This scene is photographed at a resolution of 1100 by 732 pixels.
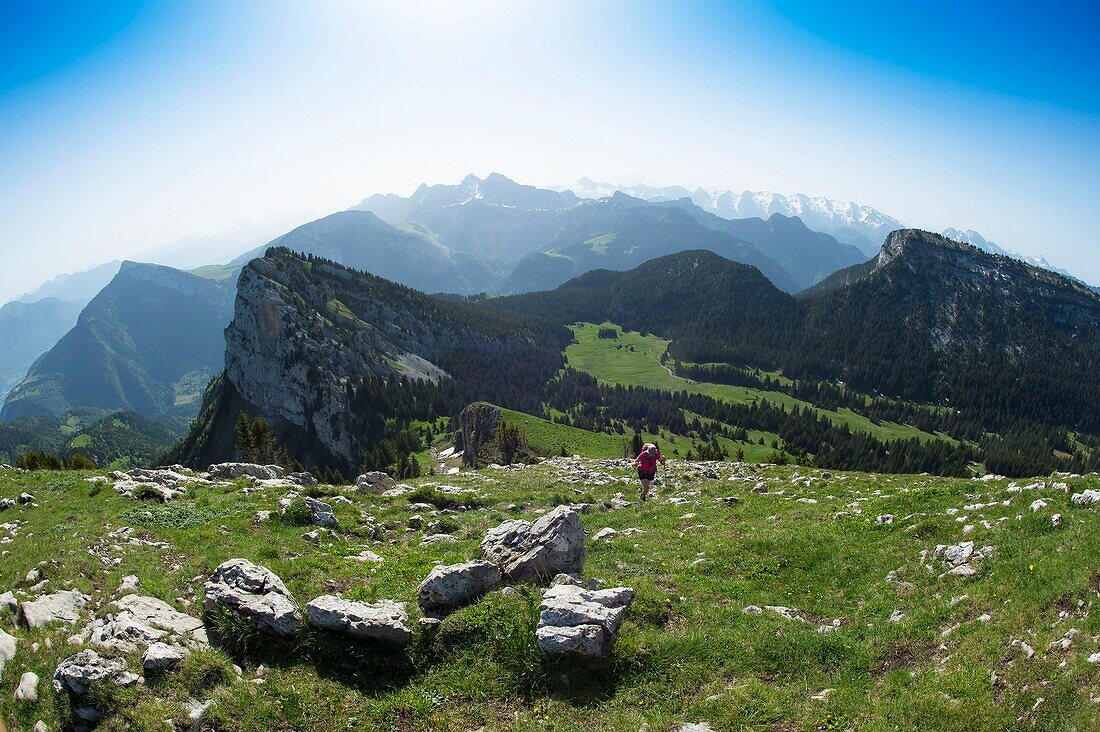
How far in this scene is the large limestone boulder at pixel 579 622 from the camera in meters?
11.7

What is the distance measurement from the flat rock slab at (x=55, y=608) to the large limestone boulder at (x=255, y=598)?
355 centimetres

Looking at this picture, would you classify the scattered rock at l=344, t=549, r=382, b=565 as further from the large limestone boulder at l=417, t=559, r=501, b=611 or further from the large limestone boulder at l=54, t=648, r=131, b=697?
the large limestone boulder at l=54, t=648, r=131, b=697

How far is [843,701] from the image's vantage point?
10430mm

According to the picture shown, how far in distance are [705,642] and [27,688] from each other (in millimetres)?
15422

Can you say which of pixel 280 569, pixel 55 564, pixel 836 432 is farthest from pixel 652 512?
pixel 836 432

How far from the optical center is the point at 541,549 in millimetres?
15805

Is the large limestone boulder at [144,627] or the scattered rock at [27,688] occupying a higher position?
the large limestone boulder at [144,627]

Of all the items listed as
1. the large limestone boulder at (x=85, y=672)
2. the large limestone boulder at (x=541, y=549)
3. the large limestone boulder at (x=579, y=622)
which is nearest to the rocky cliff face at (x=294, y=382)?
the large limestone boulder at (x=541, y=549)

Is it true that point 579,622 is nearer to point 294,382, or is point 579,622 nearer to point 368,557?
point 368,557

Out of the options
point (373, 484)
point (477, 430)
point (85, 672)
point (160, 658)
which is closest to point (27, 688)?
point (85, 672)

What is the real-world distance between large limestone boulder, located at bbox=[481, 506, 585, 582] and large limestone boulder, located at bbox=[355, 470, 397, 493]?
58.8 ft

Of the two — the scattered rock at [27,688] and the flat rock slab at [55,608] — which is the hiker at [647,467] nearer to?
the flat rock slab at [55,608]

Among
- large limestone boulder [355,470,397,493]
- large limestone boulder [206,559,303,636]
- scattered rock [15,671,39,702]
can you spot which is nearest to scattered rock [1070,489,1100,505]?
large limestone boulder [206,559,303,636]

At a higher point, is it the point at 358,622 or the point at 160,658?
the point at 358,622
